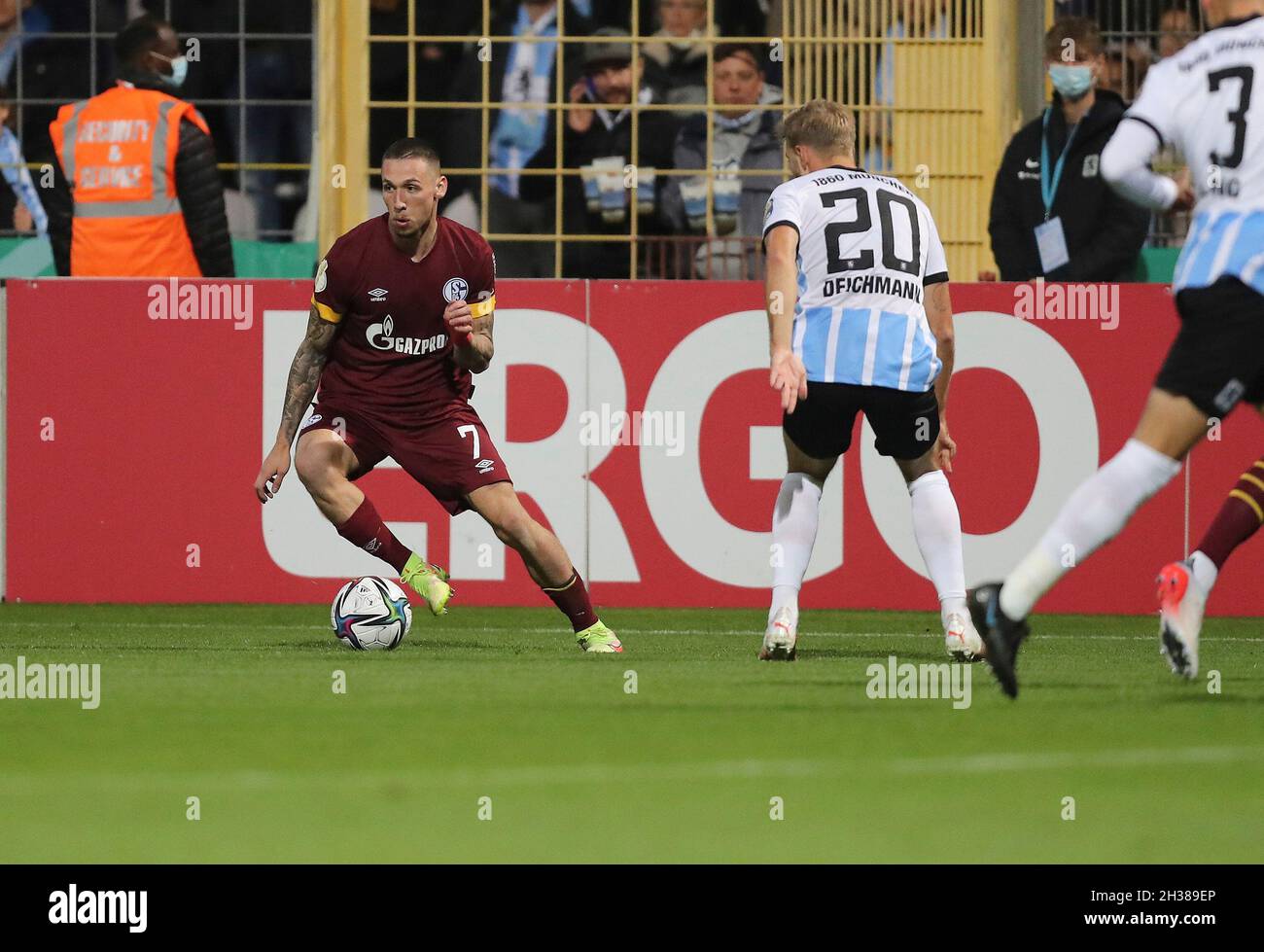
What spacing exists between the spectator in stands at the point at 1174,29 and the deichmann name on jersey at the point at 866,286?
614 centimetres

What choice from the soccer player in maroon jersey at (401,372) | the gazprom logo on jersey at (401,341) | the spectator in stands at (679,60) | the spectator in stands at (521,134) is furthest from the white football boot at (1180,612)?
the spectator in stands at (679,60)

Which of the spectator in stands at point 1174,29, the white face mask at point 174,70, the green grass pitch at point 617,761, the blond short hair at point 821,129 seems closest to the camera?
the green grass pitch at point 617,761

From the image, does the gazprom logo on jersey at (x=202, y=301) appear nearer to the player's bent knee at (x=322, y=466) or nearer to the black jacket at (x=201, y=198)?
the black jacket at (x=201, y=198)

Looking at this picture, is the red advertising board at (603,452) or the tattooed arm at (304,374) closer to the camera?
the tattooed arm at (304,374)

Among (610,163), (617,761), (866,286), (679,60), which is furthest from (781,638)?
(679,60)

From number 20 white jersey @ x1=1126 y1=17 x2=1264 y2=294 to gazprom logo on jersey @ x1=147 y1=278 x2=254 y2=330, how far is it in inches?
222

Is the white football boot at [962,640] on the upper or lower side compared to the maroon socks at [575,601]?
lower

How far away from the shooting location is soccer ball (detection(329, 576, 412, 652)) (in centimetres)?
865

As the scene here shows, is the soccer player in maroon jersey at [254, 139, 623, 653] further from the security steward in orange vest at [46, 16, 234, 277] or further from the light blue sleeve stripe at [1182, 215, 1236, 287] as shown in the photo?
the light blue sleeve stripe at [1182, 215, 1236, 287]

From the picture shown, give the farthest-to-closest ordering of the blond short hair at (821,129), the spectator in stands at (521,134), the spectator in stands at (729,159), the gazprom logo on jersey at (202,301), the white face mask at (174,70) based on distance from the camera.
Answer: the spectator in stands at (521,134) < the spectator in stands at (729,159) < the white face mask at (174,70) < the gazprom logo on jersey at (202,301) < the blond short hair at (821,129)

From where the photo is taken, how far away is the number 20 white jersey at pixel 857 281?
8.10 m

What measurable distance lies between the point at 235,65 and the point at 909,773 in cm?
1116

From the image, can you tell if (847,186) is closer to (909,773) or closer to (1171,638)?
(1171,638)

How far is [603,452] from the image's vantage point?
36.1 feet
